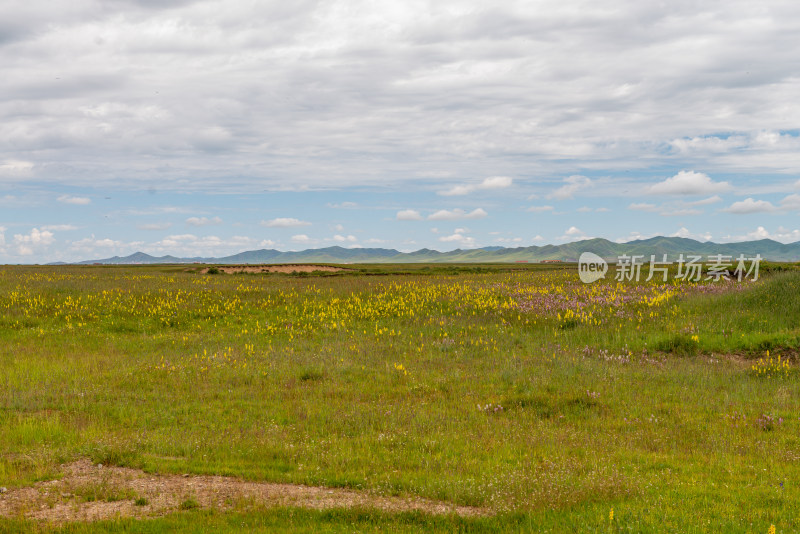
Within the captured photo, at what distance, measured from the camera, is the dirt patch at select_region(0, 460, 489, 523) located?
8.93m

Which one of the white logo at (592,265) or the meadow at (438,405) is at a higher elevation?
the white logo at (592,265)

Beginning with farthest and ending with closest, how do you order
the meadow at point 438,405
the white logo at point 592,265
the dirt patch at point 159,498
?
the white logo at point 592,265 < the meadow at point 438,405 < the dirt patch at point 159,498

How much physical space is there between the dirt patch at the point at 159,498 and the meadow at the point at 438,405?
24cm

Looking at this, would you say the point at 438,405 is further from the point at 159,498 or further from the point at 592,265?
the point at 592,265

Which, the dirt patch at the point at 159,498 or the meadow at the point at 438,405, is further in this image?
the meadow at the point at 438,405

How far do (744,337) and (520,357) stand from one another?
32.5 ft

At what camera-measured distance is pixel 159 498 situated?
374 inches

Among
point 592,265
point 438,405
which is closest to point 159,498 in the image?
point 438,405

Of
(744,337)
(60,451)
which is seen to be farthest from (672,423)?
(60,451)

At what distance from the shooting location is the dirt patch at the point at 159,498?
8.93 metres

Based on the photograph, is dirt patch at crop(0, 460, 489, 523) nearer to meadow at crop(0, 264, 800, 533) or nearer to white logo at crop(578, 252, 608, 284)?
meadow at crop(0, 264, 800, 533)

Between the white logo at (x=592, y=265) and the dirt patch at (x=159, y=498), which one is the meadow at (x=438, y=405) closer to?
the dirt patch at (x=159, y=498)

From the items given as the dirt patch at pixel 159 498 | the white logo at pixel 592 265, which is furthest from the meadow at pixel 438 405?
the white logo at pixel 592 265

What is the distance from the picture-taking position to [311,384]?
18375 mm
